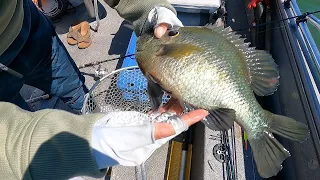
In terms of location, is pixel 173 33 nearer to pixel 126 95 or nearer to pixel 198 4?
pixel 126 95

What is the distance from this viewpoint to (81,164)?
905 mm

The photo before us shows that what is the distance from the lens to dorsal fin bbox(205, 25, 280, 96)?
1517 mm

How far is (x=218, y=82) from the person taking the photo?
1423mm

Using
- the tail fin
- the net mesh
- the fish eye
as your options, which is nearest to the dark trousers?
the net mesh

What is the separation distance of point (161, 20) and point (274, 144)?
875mm

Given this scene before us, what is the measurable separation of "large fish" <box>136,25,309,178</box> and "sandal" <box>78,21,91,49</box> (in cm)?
231

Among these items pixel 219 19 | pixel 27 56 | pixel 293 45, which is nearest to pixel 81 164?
pixel 27 56

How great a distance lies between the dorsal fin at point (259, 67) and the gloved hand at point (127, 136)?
0.71 metres

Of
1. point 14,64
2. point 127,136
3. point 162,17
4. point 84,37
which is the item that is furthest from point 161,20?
point 84,37

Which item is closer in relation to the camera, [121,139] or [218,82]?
[121,139]

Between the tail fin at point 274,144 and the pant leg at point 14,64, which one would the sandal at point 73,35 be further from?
the tail fin at point 274,144

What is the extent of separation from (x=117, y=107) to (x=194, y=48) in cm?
131

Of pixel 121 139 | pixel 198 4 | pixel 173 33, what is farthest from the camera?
pixel 198 4

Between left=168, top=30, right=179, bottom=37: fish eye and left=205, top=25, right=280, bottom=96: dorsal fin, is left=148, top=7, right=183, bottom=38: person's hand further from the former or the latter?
left=205, top=25, right=280, bottom=96: dorsal fin
